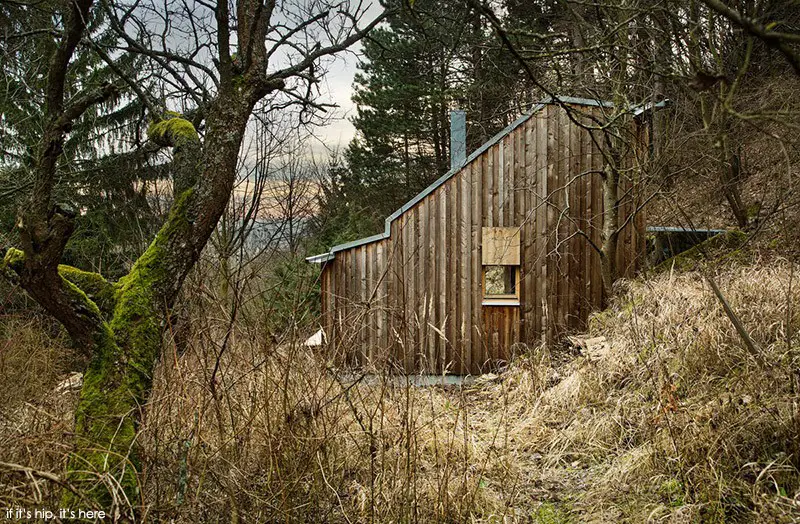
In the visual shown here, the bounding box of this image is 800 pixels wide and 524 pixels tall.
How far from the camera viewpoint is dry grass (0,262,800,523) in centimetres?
308

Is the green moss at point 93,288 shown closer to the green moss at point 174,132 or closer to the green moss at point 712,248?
the green moss at point 174,132

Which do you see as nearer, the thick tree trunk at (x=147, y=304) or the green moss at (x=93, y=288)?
the thick tree trunk at (x=147, y=304)

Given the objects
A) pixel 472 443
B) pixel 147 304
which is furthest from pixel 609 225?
pixel 147 304

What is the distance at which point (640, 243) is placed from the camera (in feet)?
29.8

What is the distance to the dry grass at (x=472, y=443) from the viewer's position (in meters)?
3.08

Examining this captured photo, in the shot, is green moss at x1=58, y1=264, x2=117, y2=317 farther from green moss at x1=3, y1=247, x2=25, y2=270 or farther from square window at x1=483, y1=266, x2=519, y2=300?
square window at x1=483, y1=266, x2=519, y2=300

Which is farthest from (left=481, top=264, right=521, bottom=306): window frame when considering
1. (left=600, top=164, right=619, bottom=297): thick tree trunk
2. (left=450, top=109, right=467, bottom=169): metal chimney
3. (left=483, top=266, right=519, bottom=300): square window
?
(left=450, top=109, right=467, bottom=169): metal chimney

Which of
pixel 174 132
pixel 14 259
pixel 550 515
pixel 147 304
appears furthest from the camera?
pixel 174 132

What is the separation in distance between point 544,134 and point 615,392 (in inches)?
208

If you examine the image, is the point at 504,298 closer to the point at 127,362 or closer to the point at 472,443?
the point at 472,443

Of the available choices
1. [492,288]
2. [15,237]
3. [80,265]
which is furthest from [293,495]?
[492,288]

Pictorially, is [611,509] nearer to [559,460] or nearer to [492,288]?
[559,460]

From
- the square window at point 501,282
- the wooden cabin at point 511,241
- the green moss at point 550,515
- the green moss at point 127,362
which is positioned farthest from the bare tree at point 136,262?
the square window at point 501,282

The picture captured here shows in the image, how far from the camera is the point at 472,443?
14.2ft
